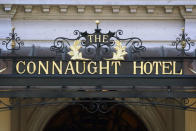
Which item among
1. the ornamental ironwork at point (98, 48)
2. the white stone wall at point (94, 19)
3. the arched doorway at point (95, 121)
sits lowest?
the arched doorway at point (95, 121)

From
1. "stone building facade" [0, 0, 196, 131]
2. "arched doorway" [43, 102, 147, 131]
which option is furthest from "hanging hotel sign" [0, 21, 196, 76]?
"arched doorway" [43, 102, 147, 131]

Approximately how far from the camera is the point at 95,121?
17562 mm

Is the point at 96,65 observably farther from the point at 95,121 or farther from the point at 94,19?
the point at 95,121

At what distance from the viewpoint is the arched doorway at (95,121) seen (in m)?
17.5

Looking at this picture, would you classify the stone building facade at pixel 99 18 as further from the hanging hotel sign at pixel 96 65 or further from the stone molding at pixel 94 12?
the hanging hotel sign at pixel 96 65

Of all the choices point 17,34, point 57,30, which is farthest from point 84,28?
point 17,34

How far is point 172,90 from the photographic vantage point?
11594 millimetres

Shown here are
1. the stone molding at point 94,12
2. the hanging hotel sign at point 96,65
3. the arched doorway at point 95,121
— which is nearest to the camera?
the hanging hotel sign at point 96,65

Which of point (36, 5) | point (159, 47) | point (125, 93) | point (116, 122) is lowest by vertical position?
point (116, 122)

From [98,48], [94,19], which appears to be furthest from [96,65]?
[94,19]

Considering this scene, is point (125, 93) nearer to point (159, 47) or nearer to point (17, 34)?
point (159, 47)

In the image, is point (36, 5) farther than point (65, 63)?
Yes

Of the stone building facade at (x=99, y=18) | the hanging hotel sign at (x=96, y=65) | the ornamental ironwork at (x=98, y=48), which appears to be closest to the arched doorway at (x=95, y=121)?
the stone building facade at (x=99, y=18)

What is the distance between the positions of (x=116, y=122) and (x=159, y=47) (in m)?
4.90
